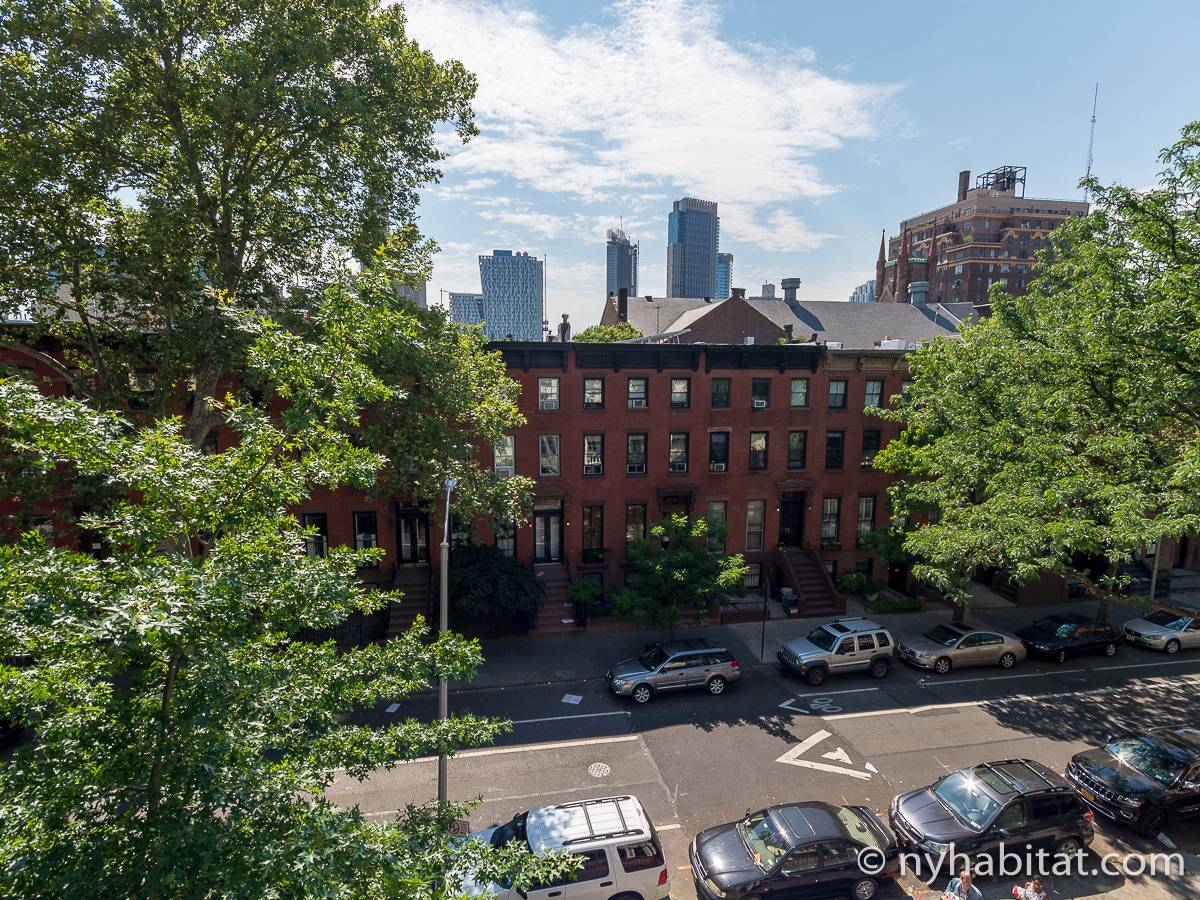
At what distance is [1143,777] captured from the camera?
1365cm

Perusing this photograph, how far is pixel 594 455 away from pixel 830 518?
39.6ft

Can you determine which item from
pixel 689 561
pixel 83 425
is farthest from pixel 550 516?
pixel 83 425

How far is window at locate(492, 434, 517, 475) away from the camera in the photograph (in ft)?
84.3

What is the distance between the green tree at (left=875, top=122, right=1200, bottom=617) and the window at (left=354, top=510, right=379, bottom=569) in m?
21.3

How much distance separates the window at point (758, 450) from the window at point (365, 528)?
55.4 ft

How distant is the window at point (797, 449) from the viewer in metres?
28.2

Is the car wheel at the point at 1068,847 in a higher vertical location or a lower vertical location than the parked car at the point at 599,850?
lower

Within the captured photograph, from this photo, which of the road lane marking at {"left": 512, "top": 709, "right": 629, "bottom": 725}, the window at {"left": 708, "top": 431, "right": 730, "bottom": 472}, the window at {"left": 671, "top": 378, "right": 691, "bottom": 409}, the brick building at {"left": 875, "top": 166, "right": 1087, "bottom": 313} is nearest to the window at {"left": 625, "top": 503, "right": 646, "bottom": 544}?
the window at {"left": 708, "top": 431, "right": 730, "bottom": 472}

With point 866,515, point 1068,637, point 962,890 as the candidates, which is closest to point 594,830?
point 962,890

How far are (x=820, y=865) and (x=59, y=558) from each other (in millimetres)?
12682

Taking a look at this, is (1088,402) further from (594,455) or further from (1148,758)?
(594,455)

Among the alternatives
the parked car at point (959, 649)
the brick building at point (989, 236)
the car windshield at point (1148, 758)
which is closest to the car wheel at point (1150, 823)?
the car windshield at point (1148, 758)

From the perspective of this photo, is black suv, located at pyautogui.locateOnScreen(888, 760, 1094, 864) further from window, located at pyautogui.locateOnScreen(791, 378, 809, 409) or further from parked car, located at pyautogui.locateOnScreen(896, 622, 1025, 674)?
window, located at pyautogui.locateOnScreen(791, 378, 809, 409)

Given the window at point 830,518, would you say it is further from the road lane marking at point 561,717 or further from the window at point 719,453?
the road lane marking at point 561,717
